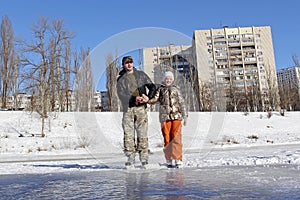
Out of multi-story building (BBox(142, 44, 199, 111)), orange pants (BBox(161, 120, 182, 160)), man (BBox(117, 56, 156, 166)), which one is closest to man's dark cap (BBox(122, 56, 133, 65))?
man (BBox(117, 56, 156, 166))

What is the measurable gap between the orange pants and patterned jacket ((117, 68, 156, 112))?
493 mm

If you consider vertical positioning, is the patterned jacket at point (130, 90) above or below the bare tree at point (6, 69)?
below

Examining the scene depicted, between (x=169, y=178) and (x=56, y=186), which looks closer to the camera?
(x=56, y=186)

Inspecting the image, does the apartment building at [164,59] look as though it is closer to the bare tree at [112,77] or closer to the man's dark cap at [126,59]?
the man's dark cap at [126,59]

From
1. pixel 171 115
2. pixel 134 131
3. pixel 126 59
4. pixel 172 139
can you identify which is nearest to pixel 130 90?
pixel 126 59

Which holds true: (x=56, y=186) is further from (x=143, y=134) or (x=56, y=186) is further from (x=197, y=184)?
(x=143, y=134)

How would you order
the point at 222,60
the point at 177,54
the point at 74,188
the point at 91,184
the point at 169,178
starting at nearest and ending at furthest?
the point at 74,188 < the point at 91,184 < the point at 169,178 < the point at 177,54 < the point at 222,60

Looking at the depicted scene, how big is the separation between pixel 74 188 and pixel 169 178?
3.29 ft

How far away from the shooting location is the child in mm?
4324

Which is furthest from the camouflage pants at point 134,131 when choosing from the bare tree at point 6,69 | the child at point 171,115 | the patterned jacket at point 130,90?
the bare tree at point 6,69

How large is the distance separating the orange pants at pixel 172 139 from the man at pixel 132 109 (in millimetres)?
319

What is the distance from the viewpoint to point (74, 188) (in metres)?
2.68

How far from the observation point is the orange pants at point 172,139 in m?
4.28

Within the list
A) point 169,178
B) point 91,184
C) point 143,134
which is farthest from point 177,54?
point 91,184
